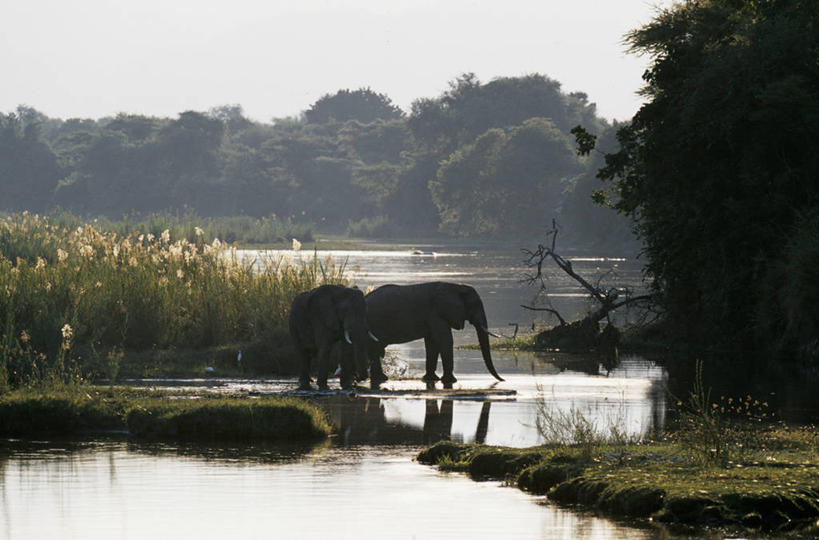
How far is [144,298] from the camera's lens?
2489 centimetres

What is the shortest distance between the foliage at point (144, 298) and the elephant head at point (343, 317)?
9.32 ft

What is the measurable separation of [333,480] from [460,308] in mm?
10063

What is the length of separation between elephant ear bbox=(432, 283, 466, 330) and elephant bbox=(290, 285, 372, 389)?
183cm

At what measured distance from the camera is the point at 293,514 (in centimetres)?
1208

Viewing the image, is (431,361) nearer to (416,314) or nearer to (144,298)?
(416,314)

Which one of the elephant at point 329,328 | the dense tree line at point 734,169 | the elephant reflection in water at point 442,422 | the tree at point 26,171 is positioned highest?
the tree at point 26,171

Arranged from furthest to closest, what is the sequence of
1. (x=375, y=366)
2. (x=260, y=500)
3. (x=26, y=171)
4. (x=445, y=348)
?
1. (x=26, y=171)
2. (x=445, y=348)
3. (x=375, y=366)
4. (x=260, y=500)

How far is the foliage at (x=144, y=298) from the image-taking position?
2288cm

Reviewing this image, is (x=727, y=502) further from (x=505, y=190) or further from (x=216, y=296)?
(x=505, y=190)

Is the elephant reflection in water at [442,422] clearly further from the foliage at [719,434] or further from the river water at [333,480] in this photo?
the foliage at [719,434]

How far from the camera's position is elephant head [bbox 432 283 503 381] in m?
23.5


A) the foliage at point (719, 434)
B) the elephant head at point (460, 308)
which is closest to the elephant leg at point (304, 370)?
the elephant head at point (460, 308)

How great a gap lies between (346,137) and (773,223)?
129117 mm

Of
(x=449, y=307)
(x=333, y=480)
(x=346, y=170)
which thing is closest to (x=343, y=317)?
(x=449, y=307)
